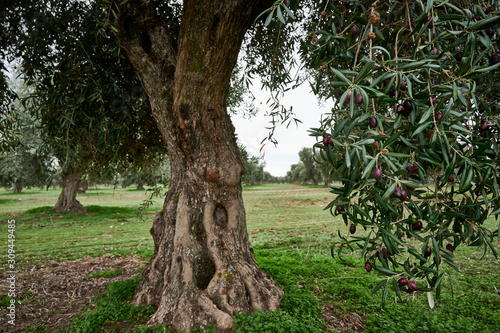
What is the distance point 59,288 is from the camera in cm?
481

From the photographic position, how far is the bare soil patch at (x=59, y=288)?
3711 millimetres

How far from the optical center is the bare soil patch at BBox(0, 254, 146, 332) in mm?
3711

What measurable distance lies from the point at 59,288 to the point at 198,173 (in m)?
3.44

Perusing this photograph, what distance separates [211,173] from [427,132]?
245 cm

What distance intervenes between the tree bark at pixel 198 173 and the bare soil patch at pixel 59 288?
1120 mm

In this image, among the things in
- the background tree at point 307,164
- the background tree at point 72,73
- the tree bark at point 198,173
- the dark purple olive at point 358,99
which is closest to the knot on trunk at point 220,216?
the tree bark at point 198,173

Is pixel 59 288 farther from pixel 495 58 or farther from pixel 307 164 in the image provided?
pixel 307 164

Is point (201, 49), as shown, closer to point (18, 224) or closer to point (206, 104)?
point (206, 104)

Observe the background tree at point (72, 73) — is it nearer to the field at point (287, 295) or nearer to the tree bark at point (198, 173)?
the tree bark at point (198, 173)

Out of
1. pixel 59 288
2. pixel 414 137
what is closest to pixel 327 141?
pixel 414 137

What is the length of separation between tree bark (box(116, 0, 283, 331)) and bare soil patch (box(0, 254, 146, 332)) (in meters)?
1.12

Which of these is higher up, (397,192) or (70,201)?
(397,192)

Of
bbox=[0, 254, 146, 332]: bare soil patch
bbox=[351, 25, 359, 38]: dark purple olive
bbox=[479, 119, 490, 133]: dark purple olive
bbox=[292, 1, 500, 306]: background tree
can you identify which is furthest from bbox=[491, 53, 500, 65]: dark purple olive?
bbox=[0, 254, 146, 332]: bare soil patch

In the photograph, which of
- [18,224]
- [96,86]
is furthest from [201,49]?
[18,224]
